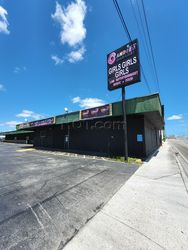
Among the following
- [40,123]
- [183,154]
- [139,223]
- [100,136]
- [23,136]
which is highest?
[40,123]

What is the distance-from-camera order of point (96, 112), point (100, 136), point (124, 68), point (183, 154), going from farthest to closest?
point (183, 154) → point (100, 136) → point (96, 112) → point (124, 68)

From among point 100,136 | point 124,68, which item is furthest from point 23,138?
point 124,68

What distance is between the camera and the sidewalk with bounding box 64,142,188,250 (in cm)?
244

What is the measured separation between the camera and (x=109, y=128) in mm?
14203

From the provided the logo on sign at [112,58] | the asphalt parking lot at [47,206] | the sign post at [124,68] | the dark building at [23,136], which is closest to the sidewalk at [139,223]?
the asphalt parking lot at [47,206]

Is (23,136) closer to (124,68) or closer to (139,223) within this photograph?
(124,68)

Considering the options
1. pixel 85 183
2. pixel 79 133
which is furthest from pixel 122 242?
pixel 79 133

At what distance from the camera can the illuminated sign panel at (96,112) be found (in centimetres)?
1217

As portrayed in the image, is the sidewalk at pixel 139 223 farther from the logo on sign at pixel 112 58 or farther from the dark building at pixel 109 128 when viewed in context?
the logo on sign at pixel 112 58

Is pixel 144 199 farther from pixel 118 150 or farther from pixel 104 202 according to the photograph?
pixel 118 150

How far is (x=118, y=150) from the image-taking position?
13523 millimetres

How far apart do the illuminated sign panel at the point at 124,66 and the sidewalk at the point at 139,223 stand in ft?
25.2

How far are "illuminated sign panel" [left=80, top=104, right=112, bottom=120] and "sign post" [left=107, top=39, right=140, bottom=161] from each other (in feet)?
5.47

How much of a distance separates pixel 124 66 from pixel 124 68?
164 millimetres
